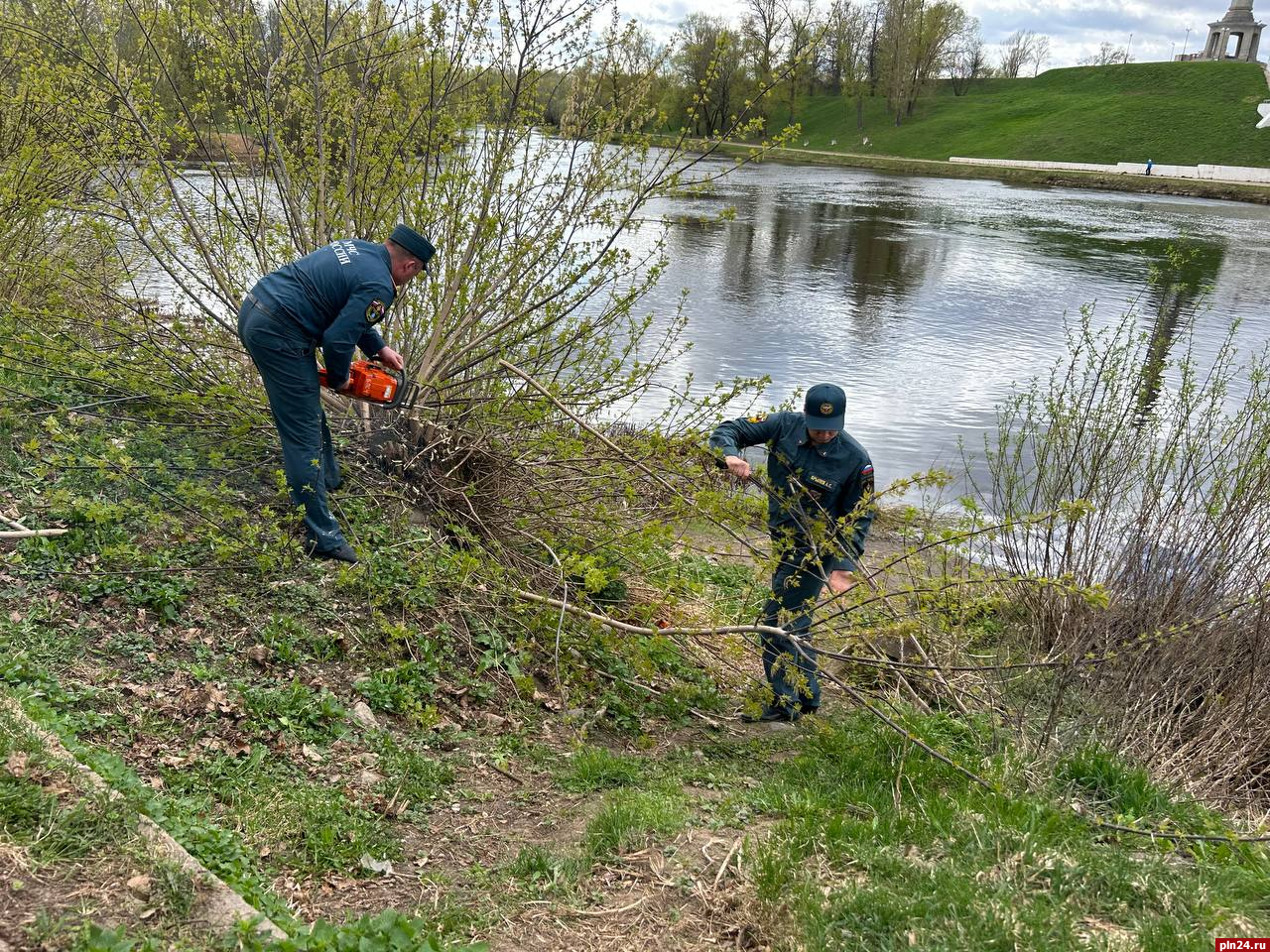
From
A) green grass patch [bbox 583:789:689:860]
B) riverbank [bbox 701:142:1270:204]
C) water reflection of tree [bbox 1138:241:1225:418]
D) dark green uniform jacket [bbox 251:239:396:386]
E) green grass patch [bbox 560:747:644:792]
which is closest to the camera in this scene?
green grass patch [bbox 583:789:689:860]

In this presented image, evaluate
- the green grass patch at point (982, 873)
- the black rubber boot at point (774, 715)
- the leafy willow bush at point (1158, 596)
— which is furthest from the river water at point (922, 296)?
the green grass patch at point (982, 873)

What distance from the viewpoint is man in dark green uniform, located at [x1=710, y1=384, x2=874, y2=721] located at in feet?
17.3

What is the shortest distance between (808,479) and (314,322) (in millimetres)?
2837

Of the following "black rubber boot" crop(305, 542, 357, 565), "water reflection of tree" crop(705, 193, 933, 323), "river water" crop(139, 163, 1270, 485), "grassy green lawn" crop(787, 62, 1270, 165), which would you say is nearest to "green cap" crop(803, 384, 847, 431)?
"river water" crop(139, 163, 1270, 485)

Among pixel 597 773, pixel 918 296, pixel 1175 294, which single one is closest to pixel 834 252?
pixel 918 296

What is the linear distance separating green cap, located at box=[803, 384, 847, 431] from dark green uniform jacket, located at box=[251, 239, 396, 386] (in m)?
2.33

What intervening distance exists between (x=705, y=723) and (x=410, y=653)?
1761 mm

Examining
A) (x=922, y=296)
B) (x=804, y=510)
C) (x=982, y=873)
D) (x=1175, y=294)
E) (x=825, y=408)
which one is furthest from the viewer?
(x=922, y=296)

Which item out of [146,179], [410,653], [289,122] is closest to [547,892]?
[410,653]

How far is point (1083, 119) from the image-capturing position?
226 ft

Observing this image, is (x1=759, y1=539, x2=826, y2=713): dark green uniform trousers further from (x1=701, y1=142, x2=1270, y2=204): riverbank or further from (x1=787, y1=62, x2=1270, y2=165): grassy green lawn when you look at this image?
(x1=787, y1=62, x2=1270, y2=165): grassy green lawn

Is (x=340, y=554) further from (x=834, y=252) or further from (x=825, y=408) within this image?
(x=834, y=252)

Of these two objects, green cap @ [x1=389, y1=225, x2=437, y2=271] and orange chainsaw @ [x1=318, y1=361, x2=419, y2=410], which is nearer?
green cap @ [x1=389, y1=225, x2=437, y2=271]

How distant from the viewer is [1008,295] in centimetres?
2023
